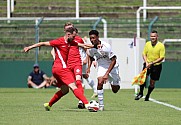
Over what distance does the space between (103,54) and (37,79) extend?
13.9 m

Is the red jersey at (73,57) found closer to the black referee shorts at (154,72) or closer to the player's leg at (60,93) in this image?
the player's leg at (60,93)

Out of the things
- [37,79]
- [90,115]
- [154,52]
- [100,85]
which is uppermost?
[154,52]

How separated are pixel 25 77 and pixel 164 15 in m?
7.16

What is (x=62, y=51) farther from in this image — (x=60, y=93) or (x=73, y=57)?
(x=60, y=93)

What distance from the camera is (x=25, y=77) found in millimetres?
33438

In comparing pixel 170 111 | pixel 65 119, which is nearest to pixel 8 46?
pixel 170 111

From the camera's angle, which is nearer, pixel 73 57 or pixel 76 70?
pixel 76 70

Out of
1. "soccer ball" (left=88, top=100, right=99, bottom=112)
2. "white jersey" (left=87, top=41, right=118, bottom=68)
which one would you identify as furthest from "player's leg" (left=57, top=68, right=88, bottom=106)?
"white jersey" (left=87, top=41, right=118, bottom=68)

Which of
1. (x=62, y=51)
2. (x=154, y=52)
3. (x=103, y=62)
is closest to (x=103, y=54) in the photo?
(x=103, y=62)

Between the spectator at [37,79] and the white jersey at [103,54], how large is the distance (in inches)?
518

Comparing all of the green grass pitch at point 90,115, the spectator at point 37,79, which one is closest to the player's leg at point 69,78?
the green grass pitch at point 90,115

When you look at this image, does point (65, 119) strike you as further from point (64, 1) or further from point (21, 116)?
point (64, 1)

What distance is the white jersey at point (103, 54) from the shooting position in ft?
60.3

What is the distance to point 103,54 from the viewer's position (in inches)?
730
